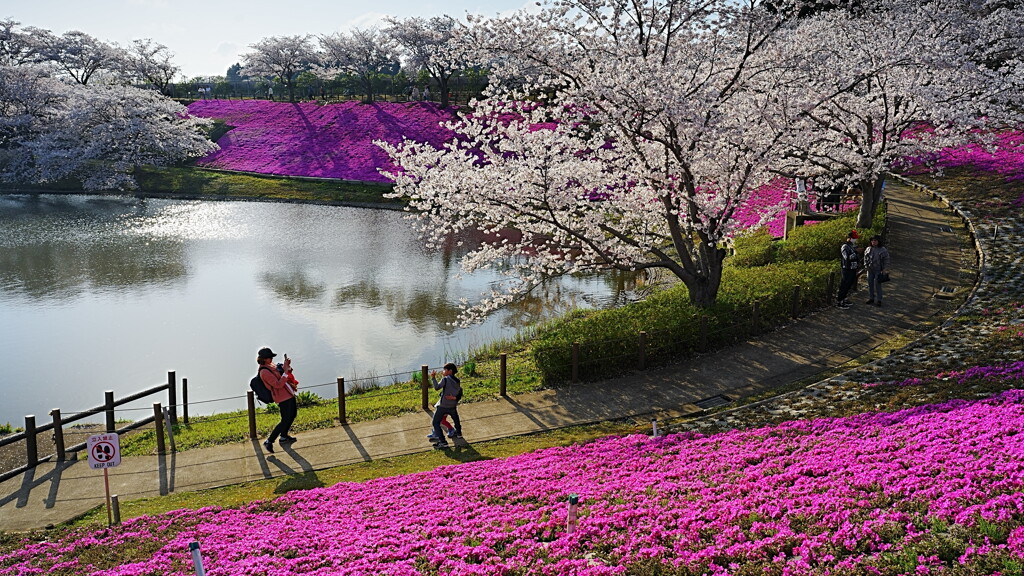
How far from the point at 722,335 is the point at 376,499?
387 inches

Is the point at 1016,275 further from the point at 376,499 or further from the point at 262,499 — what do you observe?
the point at 262,499

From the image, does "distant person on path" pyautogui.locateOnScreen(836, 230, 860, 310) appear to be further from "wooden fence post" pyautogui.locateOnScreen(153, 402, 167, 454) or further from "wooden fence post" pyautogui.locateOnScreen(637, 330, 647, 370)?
"wooden fence post" pyautogui.locateOnScreen(153, 402, 167, 454)

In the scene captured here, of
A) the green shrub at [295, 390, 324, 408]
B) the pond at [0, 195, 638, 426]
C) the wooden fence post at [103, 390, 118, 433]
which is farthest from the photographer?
the pond at [0, 195, 638, 426]

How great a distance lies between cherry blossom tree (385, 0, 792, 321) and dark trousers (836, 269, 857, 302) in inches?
145

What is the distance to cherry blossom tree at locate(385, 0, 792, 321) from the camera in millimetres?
15633

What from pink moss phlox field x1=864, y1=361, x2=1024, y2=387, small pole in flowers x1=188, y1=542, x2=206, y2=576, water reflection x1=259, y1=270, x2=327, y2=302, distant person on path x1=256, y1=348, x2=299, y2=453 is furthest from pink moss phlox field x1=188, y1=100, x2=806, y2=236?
small pole in flowers x1=188, y1=542, x2=206, y2=576

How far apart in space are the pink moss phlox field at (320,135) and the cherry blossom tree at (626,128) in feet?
116

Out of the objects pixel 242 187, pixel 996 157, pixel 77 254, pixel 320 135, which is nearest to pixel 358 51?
pixel 320 135

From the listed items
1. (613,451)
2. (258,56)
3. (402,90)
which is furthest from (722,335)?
(258,56)

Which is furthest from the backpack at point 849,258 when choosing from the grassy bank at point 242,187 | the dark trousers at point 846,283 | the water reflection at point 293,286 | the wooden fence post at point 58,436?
the grassy bank at point 242,187

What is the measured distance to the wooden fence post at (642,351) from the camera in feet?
51.3

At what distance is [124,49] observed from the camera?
249 feet

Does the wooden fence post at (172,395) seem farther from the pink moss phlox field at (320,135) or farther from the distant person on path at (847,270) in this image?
the pink moss phlox field at (320,135)

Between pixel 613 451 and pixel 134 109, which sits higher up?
→ pixel 134 109
